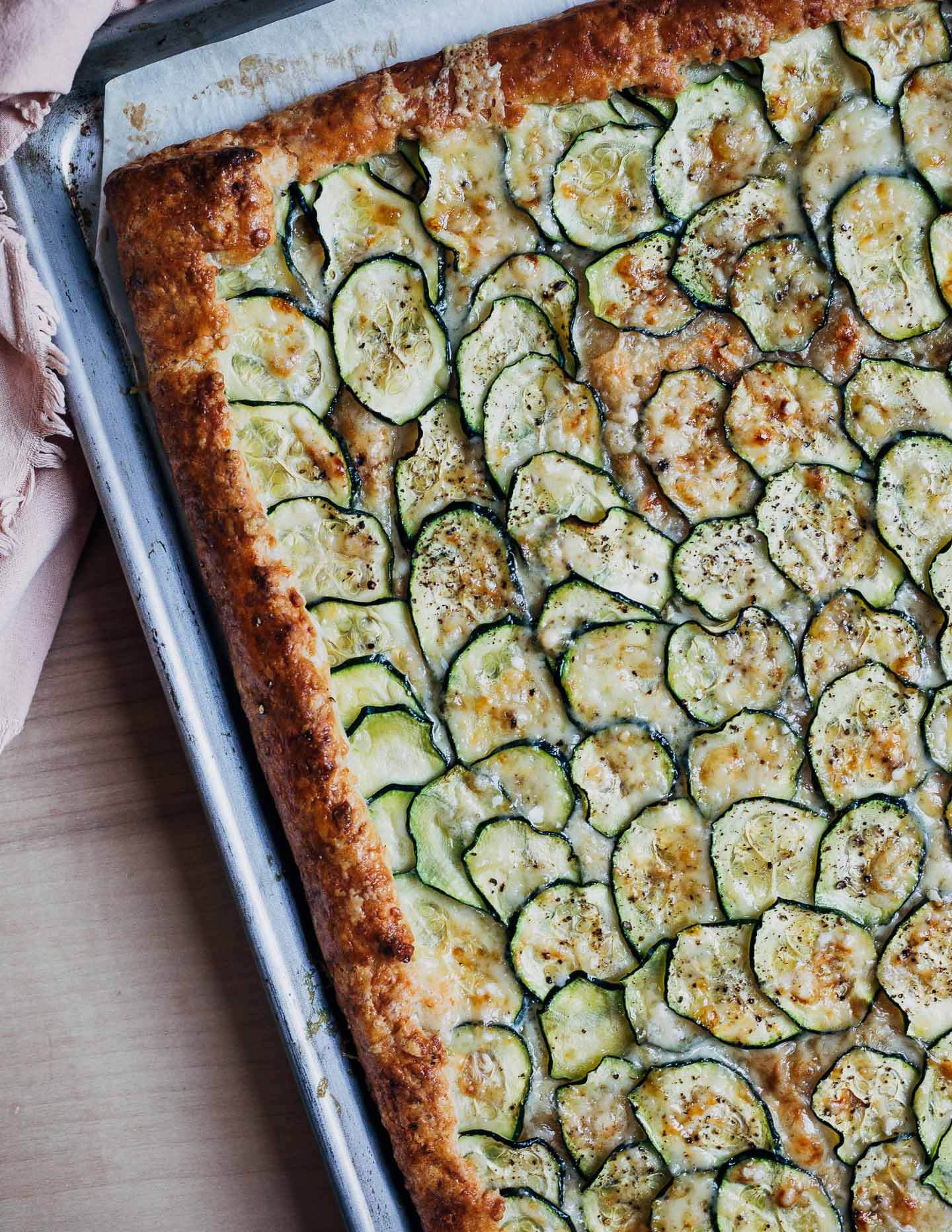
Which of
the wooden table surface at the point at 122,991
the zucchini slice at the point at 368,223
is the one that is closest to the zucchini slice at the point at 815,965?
the wooden table surface at the point at 122,991

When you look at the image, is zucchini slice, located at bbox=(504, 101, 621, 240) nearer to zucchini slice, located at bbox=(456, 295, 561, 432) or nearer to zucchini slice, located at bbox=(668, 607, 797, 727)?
zucchini slice, located at bbox=(456, 295, 561, 432)

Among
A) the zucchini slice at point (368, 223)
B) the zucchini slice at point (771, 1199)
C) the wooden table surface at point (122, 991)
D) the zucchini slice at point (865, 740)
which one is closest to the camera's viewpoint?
the zucchini slice at point (771, 1199)

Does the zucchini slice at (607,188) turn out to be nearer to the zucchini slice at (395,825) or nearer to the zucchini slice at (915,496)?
the zucchini slice at (915,496)

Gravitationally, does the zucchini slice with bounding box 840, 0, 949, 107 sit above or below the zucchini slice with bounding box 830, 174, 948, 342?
above

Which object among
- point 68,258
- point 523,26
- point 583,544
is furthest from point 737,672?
point 68,258

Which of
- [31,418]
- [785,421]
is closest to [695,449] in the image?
[785,421]

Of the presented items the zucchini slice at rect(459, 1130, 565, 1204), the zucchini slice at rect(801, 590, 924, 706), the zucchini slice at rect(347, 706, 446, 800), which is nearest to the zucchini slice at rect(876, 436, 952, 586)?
the zucchini slice at rect(801, 590, 924, 706)
